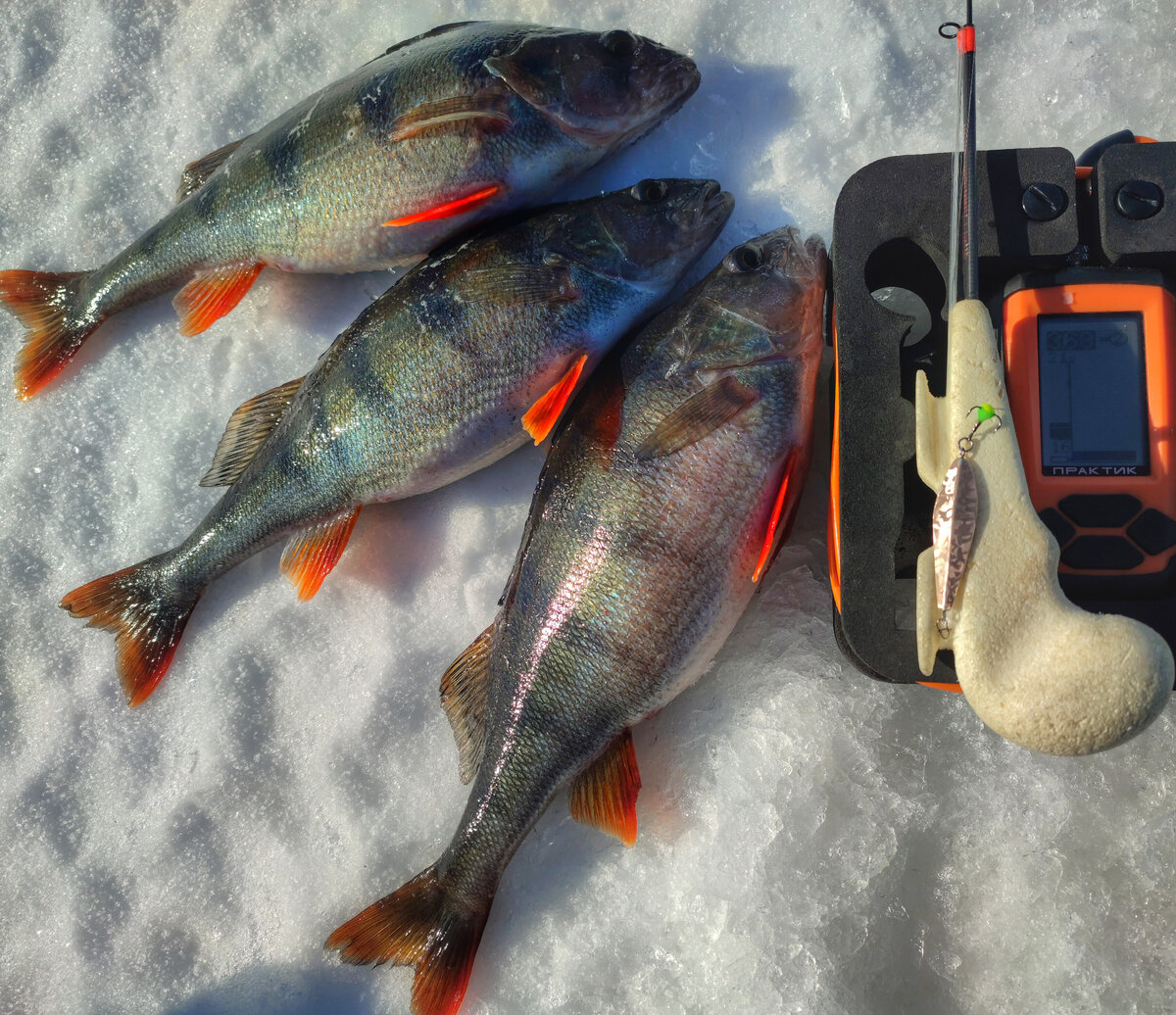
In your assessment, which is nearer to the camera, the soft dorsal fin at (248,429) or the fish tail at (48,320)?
the soft dorsal fin at (248,429)

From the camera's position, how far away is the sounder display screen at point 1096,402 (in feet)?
5.27

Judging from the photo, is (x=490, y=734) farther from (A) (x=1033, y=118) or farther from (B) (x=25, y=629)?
(A) (x=1033, y=118)

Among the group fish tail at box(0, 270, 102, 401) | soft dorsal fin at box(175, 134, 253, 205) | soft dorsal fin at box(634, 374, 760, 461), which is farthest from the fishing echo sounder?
fish tail at box(0, 270, 102, 401)

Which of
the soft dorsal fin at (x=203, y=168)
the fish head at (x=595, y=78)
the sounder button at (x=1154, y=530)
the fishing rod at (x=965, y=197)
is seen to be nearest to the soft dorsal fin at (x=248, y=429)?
the soft dorsal fin at (x=203, y=168)

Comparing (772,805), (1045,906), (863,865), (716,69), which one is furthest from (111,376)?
Result: (1045,906)

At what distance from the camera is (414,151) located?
2104 millimetres

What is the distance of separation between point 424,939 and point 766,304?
68.7 inches

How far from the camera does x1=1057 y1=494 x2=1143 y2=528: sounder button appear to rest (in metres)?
1.60

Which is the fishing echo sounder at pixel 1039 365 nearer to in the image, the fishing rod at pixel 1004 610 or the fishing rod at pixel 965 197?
the fishing rod at pixel 965 197

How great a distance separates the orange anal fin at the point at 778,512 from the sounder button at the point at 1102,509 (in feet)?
1.89

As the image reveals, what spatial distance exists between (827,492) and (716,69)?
4.07ft

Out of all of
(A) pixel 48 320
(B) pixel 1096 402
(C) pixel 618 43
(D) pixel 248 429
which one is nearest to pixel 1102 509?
(B) pixel 1096 402

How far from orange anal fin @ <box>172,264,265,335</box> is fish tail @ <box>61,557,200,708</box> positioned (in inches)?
26.4

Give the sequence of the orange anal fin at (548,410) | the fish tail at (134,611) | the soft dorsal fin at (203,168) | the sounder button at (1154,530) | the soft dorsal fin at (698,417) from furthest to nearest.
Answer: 1. the soft dorsal fin at (203,168)
2. the fish tail at (134,611)
3. the orange anal fin at (548,410)
4. the soft dorsal fin at (698,417)
5. the sounder button at (1154,530)
